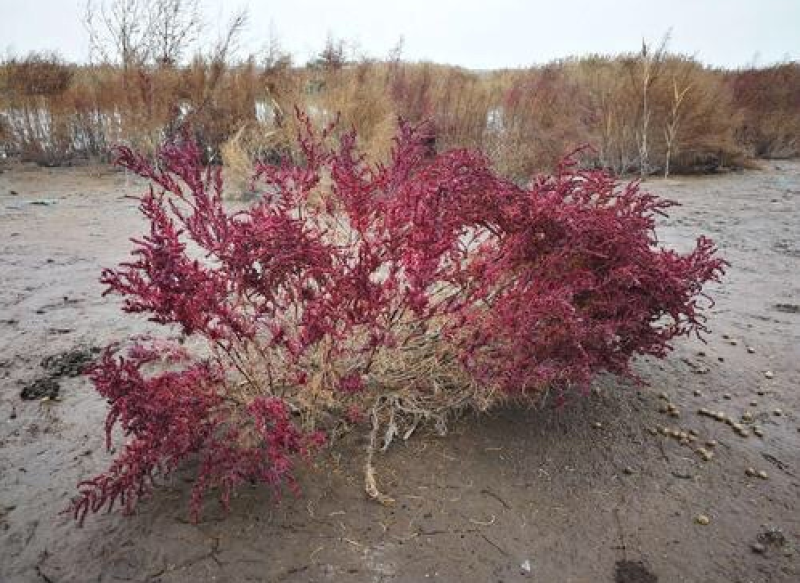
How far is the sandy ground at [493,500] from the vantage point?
2100mm

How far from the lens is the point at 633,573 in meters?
2.10

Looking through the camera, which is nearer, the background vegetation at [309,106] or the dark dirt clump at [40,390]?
the dark dirt clump at [40,390]

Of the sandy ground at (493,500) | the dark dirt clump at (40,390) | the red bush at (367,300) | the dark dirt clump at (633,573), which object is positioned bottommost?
the dark dirt clump at (633,573)

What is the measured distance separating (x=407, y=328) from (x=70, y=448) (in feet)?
5.58

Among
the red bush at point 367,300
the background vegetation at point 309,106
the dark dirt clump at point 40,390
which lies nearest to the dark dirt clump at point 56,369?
the dark dirt clump at point 40,390

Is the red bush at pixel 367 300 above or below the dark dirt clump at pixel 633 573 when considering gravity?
above

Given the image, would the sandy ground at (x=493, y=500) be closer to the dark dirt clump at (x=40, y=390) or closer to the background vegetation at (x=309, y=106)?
→ the dark dirt clump at (x=40, y=390)

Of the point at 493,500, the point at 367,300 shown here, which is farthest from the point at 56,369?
the point at 493,500

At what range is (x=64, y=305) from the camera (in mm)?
4363

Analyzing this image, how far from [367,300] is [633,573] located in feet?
4.63

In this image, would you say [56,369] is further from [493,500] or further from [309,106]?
[309,106]

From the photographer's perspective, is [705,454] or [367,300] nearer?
[367,300]

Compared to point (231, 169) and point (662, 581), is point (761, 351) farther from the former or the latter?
point (231, 169)

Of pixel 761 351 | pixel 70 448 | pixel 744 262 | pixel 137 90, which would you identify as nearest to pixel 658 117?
pixel 744 262
